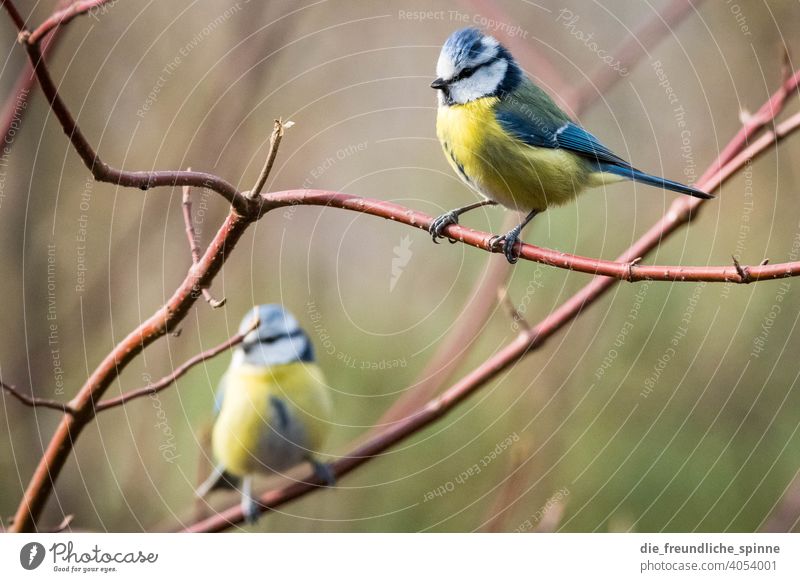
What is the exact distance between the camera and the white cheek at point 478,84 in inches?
43.3

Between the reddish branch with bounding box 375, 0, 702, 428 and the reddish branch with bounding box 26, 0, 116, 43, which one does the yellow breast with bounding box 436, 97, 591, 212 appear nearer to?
the reddish branch with bounding box 375, 0, 702, 428

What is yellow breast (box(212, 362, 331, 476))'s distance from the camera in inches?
43.3

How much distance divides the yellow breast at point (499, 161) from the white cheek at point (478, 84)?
0.03 feet

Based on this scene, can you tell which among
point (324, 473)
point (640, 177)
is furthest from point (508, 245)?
point (324, 473)

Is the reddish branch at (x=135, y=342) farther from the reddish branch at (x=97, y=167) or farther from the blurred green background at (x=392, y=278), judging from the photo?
the blurred green background at (x=392, y=278)

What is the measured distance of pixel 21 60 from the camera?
972 millimetres

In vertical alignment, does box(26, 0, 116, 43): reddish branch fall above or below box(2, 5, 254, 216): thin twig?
above
